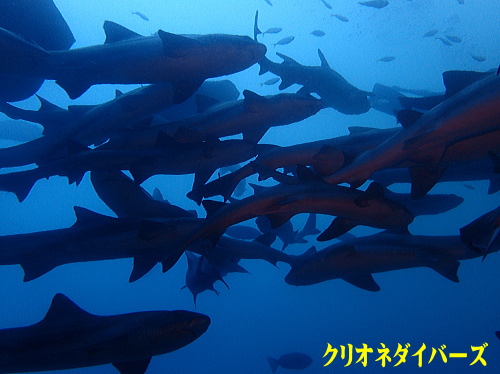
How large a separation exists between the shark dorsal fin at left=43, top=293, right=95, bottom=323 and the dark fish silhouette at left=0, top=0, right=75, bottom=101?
4.79m

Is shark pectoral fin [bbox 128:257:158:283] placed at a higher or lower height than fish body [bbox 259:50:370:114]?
lower

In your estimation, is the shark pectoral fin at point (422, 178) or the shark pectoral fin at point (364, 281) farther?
the shark pectoral fin at point (364, 281)

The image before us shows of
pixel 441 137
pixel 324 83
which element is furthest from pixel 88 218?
pixel 324 83

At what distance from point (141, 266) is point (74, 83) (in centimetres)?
240

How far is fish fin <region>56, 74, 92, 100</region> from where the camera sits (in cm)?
414

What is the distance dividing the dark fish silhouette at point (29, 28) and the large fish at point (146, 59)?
2.83 meters

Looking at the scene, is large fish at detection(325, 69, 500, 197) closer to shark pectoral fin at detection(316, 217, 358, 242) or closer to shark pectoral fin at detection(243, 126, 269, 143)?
shark pectoral fin at detection(316, 217, 358, 242)

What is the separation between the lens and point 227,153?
408 cm

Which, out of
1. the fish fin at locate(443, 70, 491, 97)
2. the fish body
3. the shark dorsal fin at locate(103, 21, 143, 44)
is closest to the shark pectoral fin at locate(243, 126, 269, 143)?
the shark dorsal fin at locate(103, 21, 143, 44)

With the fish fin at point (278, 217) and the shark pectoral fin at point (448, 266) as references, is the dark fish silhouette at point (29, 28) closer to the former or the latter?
the fish fin at point (278, 217)

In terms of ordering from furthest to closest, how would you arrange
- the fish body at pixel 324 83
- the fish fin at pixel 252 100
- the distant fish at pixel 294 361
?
the distant fish at pixel 294 361 < the fish body at pixel 324 83 < the fish fin at pixel 252 100

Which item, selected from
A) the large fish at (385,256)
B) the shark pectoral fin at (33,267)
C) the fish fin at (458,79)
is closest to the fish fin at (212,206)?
the large fish at (385,256)

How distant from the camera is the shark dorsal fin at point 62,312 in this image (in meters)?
3.21

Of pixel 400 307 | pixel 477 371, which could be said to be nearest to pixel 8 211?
pixel 400 307
